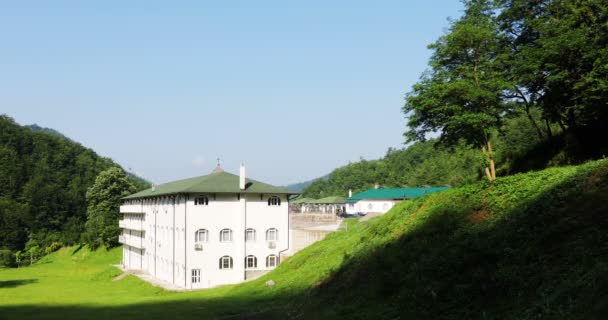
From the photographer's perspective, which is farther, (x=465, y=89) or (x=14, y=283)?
(x=14, y=283)

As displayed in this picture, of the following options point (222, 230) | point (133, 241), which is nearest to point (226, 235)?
point (222, 230)

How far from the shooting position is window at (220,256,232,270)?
5069cm

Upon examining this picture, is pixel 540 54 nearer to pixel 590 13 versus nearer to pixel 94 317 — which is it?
pixel 590 13

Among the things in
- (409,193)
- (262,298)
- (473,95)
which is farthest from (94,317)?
(409,193)

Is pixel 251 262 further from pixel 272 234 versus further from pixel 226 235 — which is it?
pixel 226 235

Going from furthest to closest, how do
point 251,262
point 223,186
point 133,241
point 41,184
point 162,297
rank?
1. point 41,184
2. point 133,241
3. point 251,262
4. point 223,186
5. point 162,297

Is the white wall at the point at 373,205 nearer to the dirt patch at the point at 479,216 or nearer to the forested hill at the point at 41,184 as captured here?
the forested hill at the point at 41,184

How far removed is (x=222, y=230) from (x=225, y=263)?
3.25m

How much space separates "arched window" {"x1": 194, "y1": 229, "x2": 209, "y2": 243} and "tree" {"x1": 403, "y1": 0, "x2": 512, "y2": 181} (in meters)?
25.0

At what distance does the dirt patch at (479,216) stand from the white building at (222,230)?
1183 inches

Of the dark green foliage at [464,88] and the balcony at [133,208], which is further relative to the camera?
the balcony at [133,208]

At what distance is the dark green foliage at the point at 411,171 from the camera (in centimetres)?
10125

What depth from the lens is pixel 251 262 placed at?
2048 inches

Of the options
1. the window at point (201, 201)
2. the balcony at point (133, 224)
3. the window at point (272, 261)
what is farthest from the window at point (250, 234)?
the balcony at point (133, 224)
